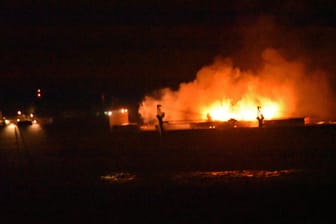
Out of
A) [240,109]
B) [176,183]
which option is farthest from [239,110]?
[176,183]

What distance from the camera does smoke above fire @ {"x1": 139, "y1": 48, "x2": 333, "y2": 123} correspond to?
4741 cm

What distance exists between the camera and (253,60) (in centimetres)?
5109

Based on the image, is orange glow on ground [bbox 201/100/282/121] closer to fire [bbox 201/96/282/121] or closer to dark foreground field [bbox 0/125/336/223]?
fire [bbox 201/96/282/121]

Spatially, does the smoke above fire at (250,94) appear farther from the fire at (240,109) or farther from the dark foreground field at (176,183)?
the dark foreground field at (176,183)

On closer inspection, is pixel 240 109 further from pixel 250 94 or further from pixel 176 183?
pixel 176 183

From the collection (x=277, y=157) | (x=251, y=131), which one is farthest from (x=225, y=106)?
(x=277, y=157)

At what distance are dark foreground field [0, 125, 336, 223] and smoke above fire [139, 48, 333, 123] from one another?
23847 mm

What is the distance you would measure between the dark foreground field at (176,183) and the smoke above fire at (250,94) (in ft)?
78.2

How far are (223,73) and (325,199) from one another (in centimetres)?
4005

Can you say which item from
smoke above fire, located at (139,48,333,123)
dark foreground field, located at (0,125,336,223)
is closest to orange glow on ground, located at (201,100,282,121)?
smoke above fire, located at (139,48,333,123)

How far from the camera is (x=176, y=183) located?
1278 cm

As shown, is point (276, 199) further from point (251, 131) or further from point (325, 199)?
point (251, 131)

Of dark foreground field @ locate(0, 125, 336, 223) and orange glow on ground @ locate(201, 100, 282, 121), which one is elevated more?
orange glow on ground @ locate(201, 100, 282, 121)

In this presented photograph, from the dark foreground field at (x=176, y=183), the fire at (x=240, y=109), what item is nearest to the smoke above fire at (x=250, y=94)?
the fire at (x=240, y=109)
